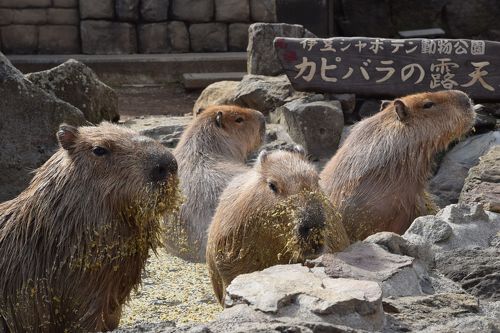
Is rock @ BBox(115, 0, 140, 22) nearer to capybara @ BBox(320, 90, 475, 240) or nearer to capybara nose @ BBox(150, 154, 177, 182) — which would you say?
capybara @ BBox(320, 90, 475, 240)

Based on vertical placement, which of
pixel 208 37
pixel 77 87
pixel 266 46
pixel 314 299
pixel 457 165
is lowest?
pixel 457 165

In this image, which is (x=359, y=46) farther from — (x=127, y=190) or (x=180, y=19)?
(x=180, y=19)

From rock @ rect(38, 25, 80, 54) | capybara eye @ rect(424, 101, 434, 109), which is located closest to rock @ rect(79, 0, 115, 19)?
rock @ rect(38, 25, 80, 54)

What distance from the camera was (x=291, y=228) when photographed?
4320 mm

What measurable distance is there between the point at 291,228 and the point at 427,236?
0.65 meters

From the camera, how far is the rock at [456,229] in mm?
4320

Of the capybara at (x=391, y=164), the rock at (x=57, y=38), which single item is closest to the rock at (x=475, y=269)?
the capybara at (x=391, y=164)

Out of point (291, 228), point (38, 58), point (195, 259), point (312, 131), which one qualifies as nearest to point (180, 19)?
point (38, 58)

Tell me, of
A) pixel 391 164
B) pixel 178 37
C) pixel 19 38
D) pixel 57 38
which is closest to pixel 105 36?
pixel 57 38

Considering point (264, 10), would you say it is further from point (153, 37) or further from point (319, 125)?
point (319, 125)

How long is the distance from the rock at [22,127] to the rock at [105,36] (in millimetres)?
5997

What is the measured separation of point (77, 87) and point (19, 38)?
4.71 m

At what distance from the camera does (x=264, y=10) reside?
41.8 feet

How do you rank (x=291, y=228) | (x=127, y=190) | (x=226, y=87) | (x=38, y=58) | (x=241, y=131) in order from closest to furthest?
(x=127, y=190) → (x=291, y=228) → (x=241, y=131) → (x=226, y=87) → (x=38, y=58)
